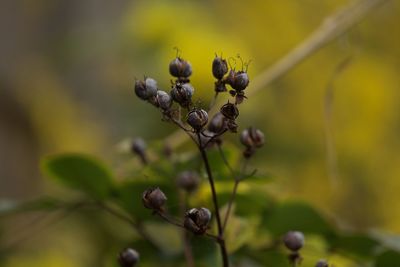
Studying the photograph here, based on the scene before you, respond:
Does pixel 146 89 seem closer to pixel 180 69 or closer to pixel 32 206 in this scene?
pixel 180 69

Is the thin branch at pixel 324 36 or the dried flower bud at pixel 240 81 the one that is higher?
the thin branch at pixel 324 36

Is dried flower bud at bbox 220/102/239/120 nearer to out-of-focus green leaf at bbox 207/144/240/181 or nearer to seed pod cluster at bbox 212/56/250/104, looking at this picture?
seed pod cluster at bbox 212/56/250/104

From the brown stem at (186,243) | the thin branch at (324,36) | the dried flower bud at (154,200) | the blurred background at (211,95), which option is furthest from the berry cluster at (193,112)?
the blurred background at (211,95)

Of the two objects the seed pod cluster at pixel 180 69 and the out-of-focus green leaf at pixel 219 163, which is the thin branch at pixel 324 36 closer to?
the out-of-focus green leaf at pixel 219 163

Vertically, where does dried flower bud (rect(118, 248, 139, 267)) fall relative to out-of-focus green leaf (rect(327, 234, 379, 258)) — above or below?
below

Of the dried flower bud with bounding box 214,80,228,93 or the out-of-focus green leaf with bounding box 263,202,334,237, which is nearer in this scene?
the dried flower bud with bounding box 214,80,228,93

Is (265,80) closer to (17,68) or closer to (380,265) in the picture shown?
(380,265)

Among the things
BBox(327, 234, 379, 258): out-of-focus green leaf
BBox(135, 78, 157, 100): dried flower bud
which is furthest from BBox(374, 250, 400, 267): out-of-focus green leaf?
BBox(135, 78, 157, 100): dried flower bud
